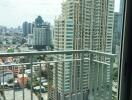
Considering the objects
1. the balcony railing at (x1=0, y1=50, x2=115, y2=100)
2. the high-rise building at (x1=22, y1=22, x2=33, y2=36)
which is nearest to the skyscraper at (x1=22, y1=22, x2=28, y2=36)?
the high-rise building at (x1=22, y1=22, x2=33, y2=36)

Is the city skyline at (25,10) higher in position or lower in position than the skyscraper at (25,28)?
higher

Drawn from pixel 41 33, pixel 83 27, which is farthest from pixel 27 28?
pixel 83 27

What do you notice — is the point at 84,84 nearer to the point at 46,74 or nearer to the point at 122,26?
the point at 46,74

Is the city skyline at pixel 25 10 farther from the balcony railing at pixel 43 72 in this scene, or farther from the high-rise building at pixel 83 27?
the balcony railing at pixel 43 72

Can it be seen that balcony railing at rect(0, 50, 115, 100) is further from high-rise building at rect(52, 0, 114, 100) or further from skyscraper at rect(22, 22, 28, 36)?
skyscraper at rect(22, 22, 28, 36)

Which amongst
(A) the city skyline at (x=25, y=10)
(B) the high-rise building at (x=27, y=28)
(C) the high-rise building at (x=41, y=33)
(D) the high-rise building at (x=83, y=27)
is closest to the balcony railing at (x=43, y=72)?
(D) the high-rise building at (x=83, y=27)

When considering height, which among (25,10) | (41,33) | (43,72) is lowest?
(43,72)

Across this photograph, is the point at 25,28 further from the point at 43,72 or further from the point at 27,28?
the point at 43,72
